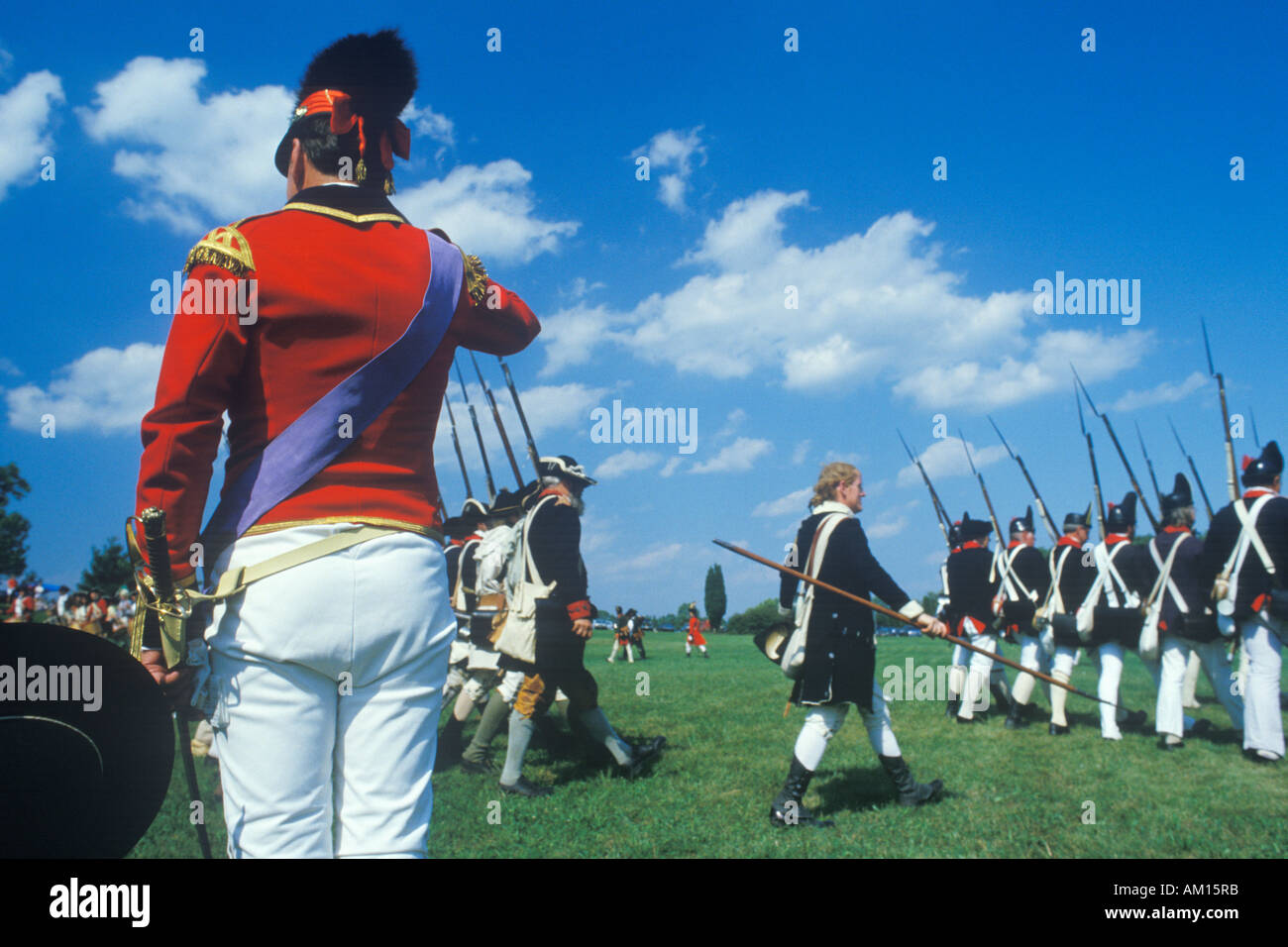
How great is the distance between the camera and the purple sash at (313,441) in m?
2.00

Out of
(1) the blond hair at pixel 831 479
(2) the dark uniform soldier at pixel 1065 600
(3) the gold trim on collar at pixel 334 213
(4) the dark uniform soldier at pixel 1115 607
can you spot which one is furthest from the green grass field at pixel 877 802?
(3) the gold trim on collar at pixel 334 213

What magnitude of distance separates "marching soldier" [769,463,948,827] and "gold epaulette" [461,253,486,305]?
3989 millimetres

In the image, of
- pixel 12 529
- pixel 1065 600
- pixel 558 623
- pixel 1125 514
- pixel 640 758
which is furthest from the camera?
pixel 12 529

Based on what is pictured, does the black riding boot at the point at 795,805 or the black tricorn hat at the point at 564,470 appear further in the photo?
the black tricorn hat at the point at 564,470

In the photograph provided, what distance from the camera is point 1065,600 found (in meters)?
10.1

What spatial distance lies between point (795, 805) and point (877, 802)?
103 cm

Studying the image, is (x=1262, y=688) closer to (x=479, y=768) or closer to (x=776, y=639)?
(x=776, y=639)

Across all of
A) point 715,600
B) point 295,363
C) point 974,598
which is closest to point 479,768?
point 295,363

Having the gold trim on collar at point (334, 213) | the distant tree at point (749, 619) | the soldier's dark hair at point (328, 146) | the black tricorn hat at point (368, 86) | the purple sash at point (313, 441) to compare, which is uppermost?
the black tricorn hat at point (368, 86)

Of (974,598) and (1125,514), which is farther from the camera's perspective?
(974,598)

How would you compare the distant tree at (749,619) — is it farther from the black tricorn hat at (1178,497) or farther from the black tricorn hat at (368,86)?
the black tricorn hat at (368,86)

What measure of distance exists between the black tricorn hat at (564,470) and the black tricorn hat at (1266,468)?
6.33 metres

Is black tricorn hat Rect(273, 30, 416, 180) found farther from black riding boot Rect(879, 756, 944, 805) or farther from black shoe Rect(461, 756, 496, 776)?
black shoe Rect(461, 756, 496, 776)
